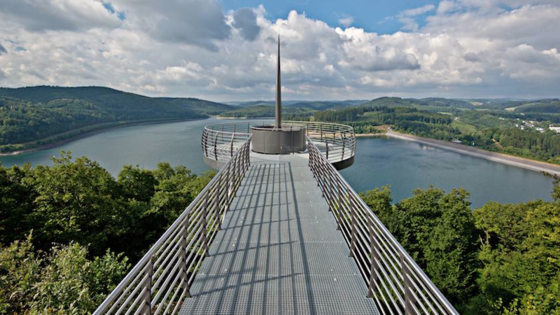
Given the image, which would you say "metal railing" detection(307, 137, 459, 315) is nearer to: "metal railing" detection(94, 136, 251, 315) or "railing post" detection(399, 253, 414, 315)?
"railing post" detection(399, 253, 414, 315)

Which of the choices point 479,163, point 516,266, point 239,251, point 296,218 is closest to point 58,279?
point 239,251

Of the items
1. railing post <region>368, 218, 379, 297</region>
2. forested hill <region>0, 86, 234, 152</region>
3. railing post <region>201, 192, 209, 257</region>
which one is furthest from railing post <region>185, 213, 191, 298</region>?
forested hill <region>0, 86, 234, 152</region>

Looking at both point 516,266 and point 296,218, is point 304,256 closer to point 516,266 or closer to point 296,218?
point 296,218

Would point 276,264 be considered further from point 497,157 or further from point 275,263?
point 497,157

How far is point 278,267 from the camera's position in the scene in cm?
344

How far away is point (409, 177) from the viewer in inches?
2265

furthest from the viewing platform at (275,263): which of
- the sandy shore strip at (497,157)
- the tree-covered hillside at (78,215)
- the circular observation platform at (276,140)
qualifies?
the sandy shore strip at (497,157)

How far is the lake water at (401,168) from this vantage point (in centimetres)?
5125

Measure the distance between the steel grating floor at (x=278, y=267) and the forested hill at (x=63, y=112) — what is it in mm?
99022

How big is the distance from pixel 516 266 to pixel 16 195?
27.7m

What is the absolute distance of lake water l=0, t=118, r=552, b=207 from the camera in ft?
168

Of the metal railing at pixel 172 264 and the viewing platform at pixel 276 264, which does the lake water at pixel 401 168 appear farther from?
the metal railing at pixel 172 264

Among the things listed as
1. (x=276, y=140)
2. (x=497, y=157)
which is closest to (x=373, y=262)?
(x=276, y=140)

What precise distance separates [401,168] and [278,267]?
2635 inches
